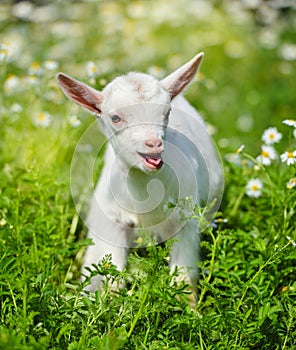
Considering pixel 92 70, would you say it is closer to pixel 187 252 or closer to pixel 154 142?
pixel 154 142

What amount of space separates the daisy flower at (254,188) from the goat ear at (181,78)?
35.5 inches

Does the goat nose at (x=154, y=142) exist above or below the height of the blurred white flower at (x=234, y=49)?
above

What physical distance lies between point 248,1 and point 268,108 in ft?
8.83

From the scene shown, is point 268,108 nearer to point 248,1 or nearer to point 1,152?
point 248,1

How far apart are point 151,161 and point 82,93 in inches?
21.1

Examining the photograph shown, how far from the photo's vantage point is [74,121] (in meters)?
3.66

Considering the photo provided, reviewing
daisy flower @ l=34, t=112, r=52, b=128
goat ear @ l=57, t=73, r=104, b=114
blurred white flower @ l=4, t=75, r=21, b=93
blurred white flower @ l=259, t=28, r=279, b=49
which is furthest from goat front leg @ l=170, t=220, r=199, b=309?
blurred white flower @ l=259, t=28, r=279, b=49

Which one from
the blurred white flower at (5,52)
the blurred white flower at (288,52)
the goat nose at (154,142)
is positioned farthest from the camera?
the blurred white flower at (288,52)

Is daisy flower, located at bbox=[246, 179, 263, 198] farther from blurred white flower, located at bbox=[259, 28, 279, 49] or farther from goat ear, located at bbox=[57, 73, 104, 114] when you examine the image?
blurred white flower, located at bbox=[259, 28, 279, 49]

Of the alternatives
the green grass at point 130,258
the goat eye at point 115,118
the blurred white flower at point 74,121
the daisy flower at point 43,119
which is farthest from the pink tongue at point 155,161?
the daisy flower at point 43,119

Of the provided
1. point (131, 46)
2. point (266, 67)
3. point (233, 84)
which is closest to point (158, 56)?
point (131, 46)

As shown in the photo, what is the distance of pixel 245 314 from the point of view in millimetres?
2535

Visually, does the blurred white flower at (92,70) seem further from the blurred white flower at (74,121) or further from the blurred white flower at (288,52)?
the blurred white flower at (288,52)

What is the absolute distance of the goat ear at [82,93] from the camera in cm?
284
